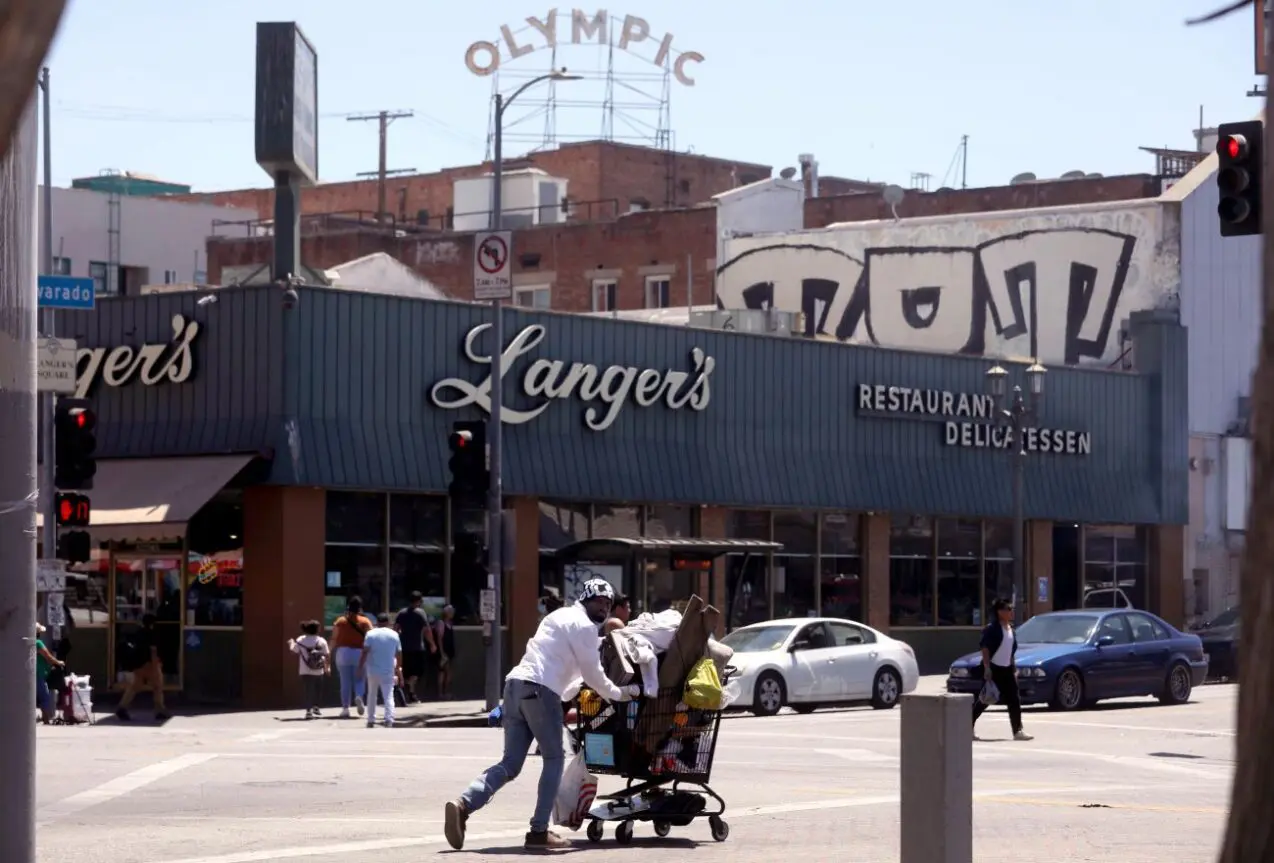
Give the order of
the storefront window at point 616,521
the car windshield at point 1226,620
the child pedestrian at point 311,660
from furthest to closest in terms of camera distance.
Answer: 1. the car windshield at point 1226,620
2. the storefront window at point 616,521
3. the child pedestrian at point 311,660

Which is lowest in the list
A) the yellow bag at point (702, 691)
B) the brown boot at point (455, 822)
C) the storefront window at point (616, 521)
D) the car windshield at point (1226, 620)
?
the car windshield at point (1226, 620)

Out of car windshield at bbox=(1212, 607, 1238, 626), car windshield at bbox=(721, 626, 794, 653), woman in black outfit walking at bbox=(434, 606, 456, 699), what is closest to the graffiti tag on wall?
car windshield at bbox=(1212, 607, 1238, 626)

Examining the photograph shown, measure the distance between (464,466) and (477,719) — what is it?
11.6ft

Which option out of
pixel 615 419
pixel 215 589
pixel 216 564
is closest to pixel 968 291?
pixel 615 419

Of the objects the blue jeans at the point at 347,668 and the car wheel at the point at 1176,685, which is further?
the car wheel at the point at 1176,685

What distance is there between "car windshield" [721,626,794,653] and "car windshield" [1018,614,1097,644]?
3644 millimetres

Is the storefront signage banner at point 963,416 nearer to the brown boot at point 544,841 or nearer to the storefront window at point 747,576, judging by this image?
the storefront window at point 747,576

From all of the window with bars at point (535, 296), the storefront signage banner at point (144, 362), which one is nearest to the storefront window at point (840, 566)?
the storefront signage banner at point (144, 362)

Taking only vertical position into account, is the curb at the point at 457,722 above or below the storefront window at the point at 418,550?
below

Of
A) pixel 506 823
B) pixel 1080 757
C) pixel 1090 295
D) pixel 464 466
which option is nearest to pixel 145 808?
pixel 506 823

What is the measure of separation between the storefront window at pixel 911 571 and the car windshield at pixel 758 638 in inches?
415

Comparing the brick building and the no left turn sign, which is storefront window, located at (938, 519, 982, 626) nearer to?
the no left turn sign

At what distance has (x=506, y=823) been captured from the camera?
15055mm

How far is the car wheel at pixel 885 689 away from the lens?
31.2 m
